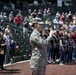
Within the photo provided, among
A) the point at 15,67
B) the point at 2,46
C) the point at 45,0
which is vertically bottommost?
the point at 15,67

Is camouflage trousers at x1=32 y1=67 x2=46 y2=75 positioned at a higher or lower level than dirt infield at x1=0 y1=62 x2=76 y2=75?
higher

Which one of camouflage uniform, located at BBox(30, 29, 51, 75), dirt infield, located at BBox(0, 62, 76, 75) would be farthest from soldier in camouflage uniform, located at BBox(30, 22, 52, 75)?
dirt infield, located at BBox(0, 62, 76, 75)

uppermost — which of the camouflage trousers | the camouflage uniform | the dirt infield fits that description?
the camouflage uniform

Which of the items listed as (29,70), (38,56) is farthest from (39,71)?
(29,70)

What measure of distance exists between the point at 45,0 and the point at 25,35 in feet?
61.2

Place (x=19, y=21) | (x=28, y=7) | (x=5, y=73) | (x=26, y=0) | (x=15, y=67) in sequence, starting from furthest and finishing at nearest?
1. (x=26, y=0)
2. (x=28, y=7)
3. (x=19, y=21)
4. (x=15, y=67)
5. (x=5, y=73)

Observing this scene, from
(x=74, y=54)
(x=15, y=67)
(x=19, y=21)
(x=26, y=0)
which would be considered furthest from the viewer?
(x=26, y=0)

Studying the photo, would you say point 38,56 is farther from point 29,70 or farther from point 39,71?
point 29,70

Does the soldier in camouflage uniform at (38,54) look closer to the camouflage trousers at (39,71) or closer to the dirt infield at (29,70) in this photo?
the camouflage trousers at (39,71)

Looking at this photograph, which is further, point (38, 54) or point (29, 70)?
point (29, 70)

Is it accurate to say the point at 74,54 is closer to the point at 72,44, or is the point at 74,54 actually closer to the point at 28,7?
the point at 72,44

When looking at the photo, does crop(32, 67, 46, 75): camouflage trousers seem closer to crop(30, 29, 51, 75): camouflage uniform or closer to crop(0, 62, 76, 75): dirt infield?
crop(30, 29, 51, 75): camouflage uniform

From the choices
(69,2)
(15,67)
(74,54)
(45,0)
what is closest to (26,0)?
(45,0)

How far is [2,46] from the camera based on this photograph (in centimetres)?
1388
